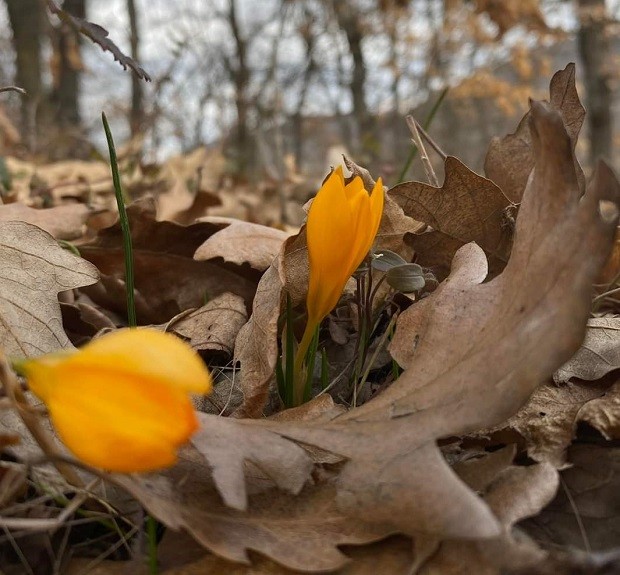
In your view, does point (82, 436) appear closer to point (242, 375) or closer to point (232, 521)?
point (232, 521)

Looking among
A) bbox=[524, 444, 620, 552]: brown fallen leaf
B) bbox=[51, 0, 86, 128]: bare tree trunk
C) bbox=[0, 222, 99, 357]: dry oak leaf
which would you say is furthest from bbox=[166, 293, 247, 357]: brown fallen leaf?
bbox=[51, 0, 86, 128]: bare tree trunk

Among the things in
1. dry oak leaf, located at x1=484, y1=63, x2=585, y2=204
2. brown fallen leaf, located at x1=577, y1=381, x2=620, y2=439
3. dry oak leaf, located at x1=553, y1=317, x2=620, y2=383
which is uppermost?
dry oak leaf, located at x1=484, y1=63, x2=585, y2=204

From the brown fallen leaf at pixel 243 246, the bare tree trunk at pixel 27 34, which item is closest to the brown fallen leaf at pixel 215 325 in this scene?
the brown fallen leaf at pixel 243 246

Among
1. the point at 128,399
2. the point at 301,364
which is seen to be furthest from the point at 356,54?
the point at 128,399

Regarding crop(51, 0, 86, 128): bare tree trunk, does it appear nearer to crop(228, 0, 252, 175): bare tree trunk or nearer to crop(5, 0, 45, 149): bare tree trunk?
crop(5, 0, 45, 149): bare tree trunk

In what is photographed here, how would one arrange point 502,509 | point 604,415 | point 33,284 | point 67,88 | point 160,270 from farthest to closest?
point 67,88 < point 160,270 < point 33,284 < point 604,415 < point 502,509

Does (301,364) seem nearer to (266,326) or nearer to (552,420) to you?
(266,326)
